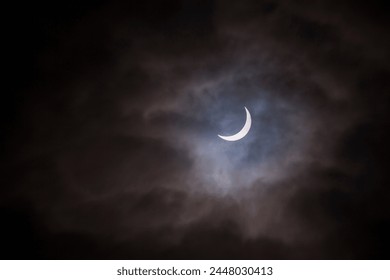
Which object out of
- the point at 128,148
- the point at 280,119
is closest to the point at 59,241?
the point at 128,148

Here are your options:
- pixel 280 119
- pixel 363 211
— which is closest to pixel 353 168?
pixel 363 211

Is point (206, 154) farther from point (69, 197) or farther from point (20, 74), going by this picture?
point (20, 74)

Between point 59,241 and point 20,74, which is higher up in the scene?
point 20,74

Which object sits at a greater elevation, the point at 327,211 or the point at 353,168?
the point at 353,168
